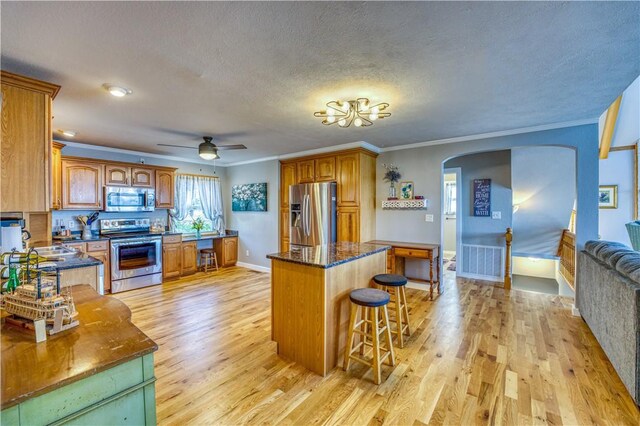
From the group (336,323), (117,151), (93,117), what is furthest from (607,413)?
(117,151)

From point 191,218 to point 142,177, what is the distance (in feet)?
4.38

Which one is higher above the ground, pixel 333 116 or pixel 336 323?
pixel 333 116

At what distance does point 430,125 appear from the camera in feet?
11.9

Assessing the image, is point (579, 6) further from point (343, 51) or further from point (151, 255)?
point (151, 255)

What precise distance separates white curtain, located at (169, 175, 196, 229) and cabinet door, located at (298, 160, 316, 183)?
253 centimetres

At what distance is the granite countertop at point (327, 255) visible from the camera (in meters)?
2.37

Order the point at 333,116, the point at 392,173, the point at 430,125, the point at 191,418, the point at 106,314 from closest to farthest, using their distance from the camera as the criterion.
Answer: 1. the point at 106,314
2. the point at 191,418
3. the point at 333,116
4. the point at 430,125
5. the point at 392,173

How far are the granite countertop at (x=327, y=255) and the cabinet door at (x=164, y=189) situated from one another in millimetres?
3908

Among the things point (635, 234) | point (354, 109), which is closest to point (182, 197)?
point (354, 109)

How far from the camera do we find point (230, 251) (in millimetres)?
6488

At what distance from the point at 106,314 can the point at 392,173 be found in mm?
4324

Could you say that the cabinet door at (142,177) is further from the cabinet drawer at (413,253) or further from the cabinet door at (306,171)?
the cabinet drawer at (413,253)

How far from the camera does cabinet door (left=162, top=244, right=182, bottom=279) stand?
17.3 ft

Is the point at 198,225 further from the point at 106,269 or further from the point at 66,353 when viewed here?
the point at 66,353
